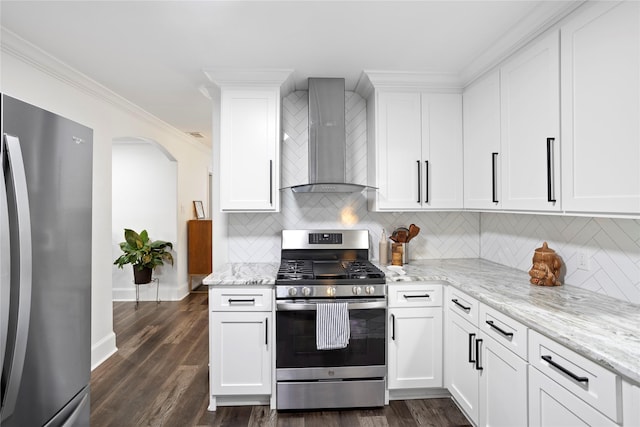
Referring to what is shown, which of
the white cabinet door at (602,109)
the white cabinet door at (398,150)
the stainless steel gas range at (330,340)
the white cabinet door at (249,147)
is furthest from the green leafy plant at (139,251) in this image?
the white cabinet door at (602,109)

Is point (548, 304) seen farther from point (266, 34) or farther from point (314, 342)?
point (266, 34)

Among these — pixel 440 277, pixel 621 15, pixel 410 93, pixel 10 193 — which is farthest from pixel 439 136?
pixel 10 193

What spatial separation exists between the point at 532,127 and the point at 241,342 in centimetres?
227

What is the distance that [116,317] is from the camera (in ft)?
14.4

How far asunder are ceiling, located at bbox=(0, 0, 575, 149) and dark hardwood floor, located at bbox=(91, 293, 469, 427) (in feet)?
8.07

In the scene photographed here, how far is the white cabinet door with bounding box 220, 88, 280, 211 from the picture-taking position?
A: 2.70 m

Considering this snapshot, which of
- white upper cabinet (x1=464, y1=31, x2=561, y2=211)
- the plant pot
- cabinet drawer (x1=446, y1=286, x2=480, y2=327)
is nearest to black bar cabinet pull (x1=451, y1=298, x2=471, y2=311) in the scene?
cabinet drawer (x1=446, y1=286, x2=480, y2=327)

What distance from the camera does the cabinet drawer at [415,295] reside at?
2428 mm

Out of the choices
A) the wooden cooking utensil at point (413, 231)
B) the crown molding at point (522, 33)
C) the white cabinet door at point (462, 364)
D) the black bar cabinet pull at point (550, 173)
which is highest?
the crown molding at point (522, 33)

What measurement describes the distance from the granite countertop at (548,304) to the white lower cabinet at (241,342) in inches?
4.6

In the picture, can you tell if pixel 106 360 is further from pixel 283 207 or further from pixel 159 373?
pixel 283 207

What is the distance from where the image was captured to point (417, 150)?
283cm

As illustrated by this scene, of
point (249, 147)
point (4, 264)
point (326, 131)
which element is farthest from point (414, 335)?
point (4, 264)

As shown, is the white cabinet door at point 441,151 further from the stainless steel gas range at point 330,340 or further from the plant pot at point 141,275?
the plant pot at point 141,275
